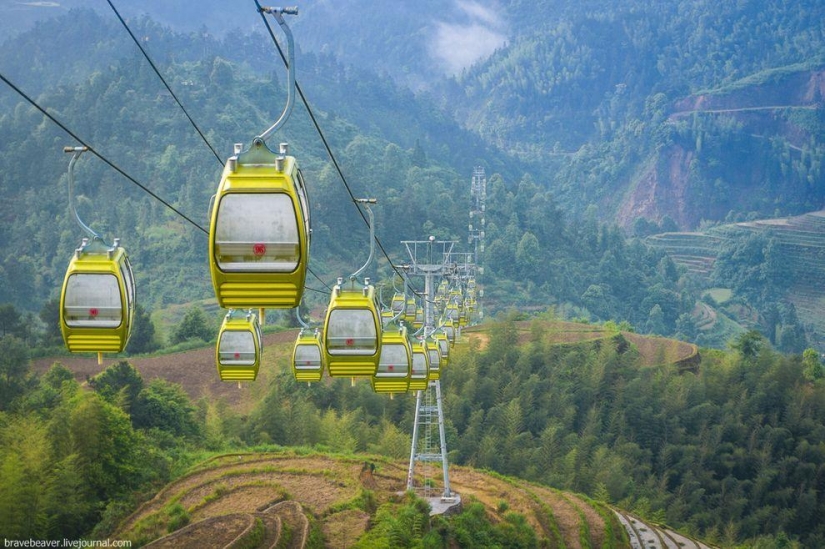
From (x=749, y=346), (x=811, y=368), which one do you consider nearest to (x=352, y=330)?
(x=749, y=346)

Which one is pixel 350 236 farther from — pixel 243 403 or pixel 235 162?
pixel 235 162

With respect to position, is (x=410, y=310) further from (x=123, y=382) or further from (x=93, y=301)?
(x=93, y=301)

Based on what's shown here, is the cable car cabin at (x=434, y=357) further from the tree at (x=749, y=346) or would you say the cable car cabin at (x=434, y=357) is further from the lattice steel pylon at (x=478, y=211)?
the lattice steel pylon at (x=478, y=211)

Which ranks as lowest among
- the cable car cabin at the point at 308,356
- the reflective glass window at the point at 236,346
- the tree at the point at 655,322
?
the tree at the point at 655,322

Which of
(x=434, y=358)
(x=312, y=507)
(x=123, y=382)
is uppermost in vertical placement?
(x=434, y=358)

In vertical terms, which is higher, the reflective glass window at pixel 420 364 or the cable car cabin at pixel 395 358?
the cable car cabin at pixel 395 358

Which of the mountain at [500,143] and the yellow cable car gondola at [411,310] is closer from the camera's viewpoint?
the yellow cable car gondola at [411,310]

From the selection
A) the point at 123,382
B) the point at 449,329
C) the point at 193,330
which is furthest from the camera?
the point at 193,330

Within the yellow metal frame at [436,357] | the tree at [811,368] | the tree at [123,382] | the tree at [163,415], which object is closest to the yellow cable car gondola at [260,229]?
the yellow metal frame at [436,357]
